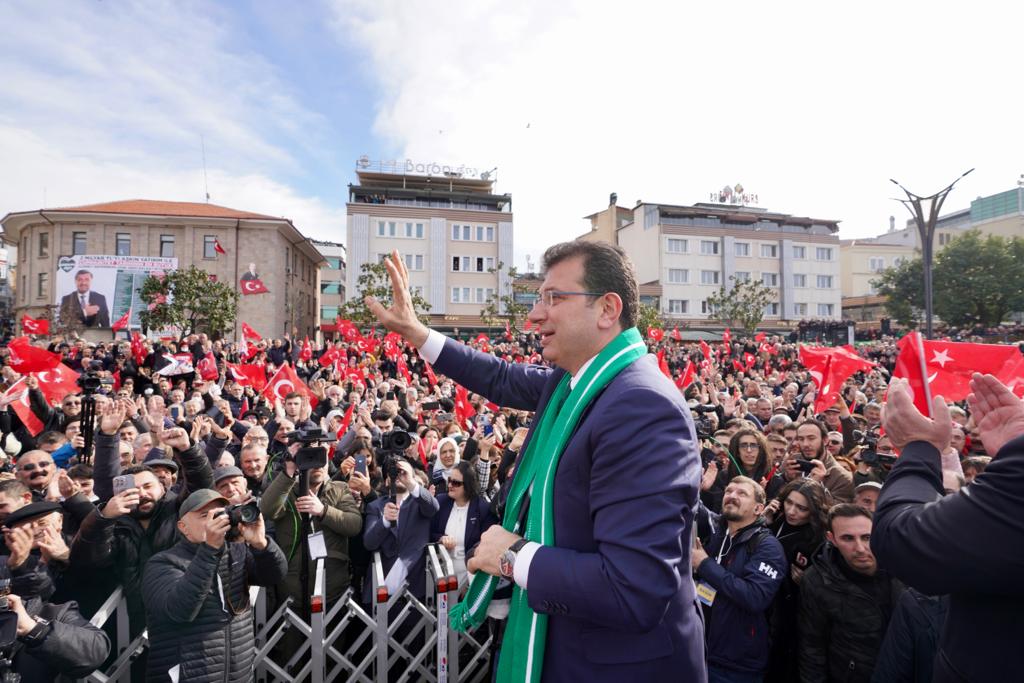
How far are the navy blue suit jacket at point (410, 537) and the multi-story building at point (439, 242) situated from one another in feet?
139

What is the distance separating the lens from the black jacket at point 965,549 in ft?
4.73

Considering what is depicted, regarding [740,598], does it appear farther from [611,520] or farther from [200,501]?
[200,501]

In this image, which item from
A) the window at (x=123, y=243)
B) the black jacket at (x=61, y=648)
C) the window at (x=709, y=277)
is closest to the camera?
the black jacket at (x=61, y=648)

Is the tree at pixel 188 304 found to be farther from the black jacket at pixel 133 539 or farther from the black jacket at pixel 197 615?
the black jacket at pixel 197 615

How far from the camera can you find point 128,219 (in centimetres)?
4178

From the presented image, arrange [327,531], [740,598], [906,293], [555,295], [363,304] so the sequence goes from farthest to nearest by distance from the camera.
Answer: [906,293]
[363,304]
[327,531]
[740,598]
[555,295]

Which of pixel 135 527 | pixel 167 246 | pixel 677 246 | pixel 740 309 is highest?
pixel 677 246

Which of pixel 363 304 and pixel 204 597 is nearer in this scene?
pixel 204 597

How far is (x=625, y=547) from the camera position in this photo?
1595 millimetres

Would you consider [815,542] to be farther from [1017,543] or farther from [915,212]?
[915,212]

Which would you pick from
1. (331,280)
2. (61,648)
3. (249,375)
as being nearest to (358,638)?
(61,648)

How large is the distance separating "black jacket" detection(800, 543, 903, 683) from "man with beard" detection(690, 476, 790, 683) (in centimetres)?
25

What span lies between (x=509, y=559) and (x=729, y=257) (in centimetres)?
5752

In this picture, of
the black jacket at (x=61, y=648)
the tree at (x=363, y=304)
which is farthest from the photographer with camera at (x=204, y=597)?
the tree at (x=363, y=304)
